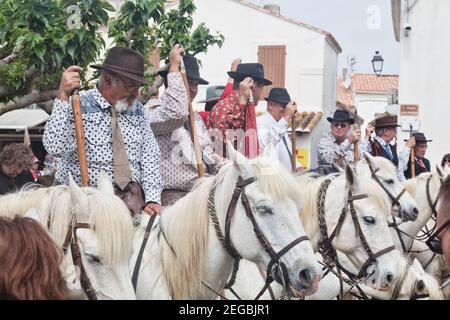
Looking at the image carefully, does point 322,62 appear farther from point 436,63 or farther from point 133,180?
point 133,180

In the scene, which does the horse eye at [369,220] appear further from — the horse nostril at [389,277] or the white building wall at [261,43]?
the white building wall at [261,43]

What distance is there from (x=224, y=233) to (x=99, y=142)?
1096 millimetres

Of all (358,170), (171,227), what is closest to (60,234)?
(171,227)

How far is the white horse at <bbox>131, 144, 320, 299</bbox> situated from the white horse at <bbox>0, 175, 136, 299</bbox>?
1.82 feet

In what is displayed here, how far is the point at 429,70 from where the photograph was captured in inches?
642

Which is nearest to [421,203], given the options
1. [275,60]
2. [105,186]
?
[105,186]

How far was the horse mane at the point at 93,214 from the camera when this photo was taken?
3.32 meters

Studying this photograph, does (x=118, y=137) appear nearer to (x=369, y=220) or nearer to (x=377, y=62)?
(x=369, y=220)

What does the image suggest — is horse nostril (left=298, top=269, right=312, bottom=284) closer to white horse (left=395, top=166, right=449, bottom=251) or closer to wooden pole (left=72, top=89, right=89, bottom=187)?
wooden pole (left=72, top=89, right=89, bottom=187)

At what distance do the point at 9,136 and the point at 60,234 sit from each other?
15.6 metres

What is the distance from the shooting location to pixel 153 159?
4.60m

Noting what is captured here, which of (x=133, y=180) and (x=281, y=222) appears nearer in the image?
(x=281, y=222)

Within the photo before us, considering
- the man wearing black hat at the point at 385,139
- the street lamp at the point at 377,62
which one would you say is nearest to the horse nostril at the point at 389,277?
the man wearing black hat at the point at 385,139

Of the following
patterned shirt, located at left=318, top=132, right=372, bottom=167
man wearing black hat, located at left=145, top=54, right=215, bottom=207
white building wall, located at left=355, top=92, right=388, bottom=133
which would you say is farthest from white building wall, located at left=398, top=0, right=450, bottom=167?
white building wall, located at left=355, top=92, right=388, bottom=133
